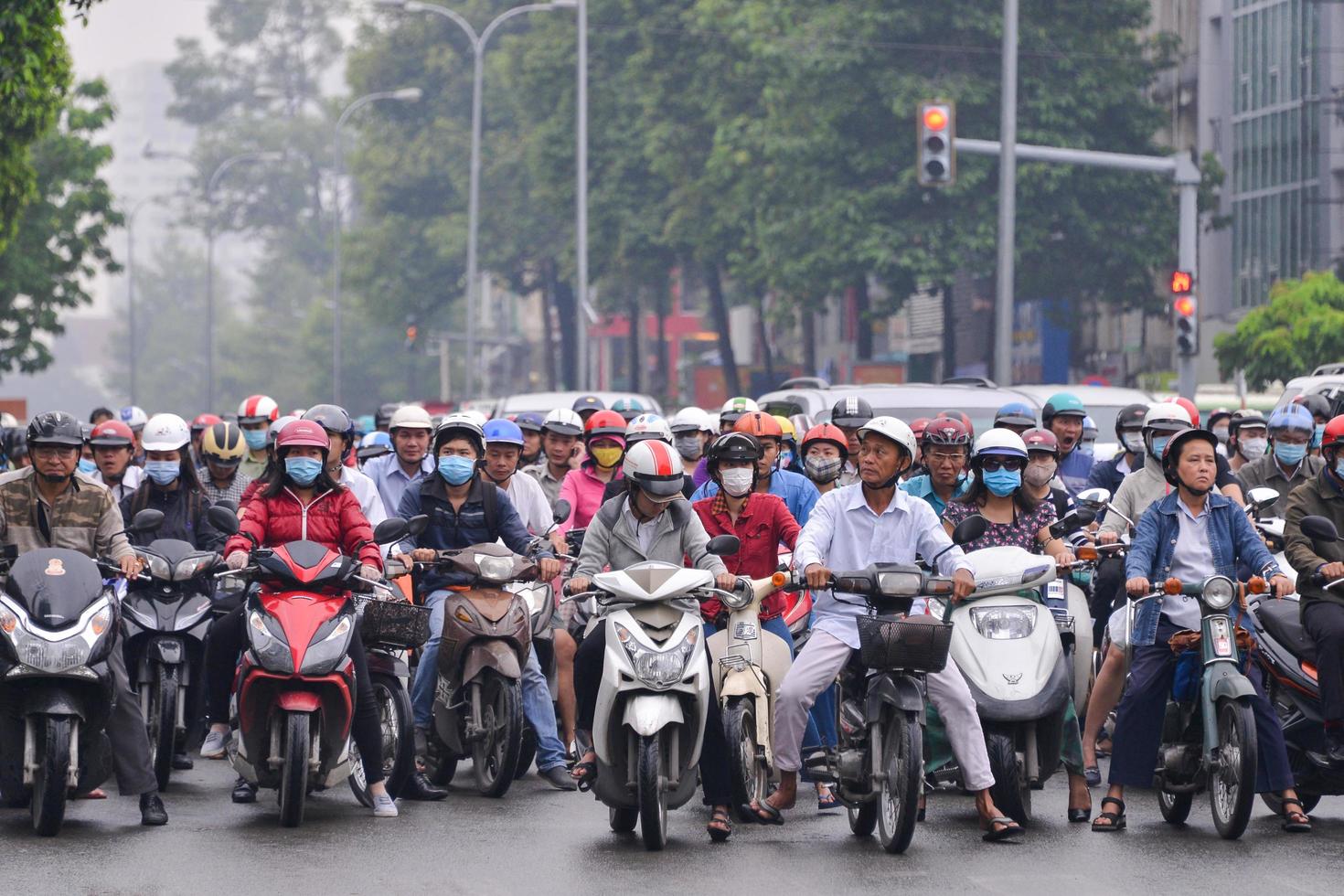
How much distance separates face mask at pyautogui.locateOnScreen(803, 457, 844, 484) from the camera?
1227 cm

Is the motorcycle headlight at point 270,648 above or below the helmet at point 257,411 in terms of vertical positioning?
below

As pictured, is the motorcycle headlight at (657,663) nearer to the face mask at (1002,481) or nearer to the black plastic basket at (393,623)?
the black plastic basket at (393,623)

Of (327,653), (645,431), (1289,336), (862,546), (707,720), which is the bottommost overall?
(707,720)

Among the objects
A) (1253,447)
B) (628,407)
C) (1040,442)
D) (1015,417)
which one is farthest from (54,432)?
(628,407)

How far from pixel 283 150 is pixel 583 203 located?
56004 millimetres

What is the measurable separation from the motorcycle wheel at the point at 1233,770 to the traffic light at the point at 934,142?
15.8 m

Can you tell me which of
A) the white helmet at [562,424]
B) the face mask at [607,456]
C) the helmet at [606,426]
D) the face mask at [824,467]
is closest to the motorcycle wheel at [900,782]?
the face mask at [824,467]

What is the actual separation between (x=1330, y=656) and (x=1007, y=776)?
1.35 meters

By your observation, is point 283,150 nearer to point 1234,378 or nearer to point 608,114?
point 608,114

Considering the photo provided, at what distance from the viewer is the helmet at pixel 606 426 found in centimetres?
1267

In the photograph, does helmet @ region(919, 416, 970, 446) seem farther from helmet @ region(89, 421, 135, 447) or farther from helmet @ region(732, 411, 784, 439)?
helmet @ region(89, 421, 135, 447)

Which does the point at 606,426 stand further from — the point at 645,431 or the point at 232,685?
the point at 232,685

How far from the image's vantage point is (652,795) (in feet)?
29.2

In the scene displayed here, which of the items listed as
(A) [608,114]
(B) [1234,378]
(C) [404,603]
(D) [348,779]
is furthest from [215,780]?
(A) [608,114]
